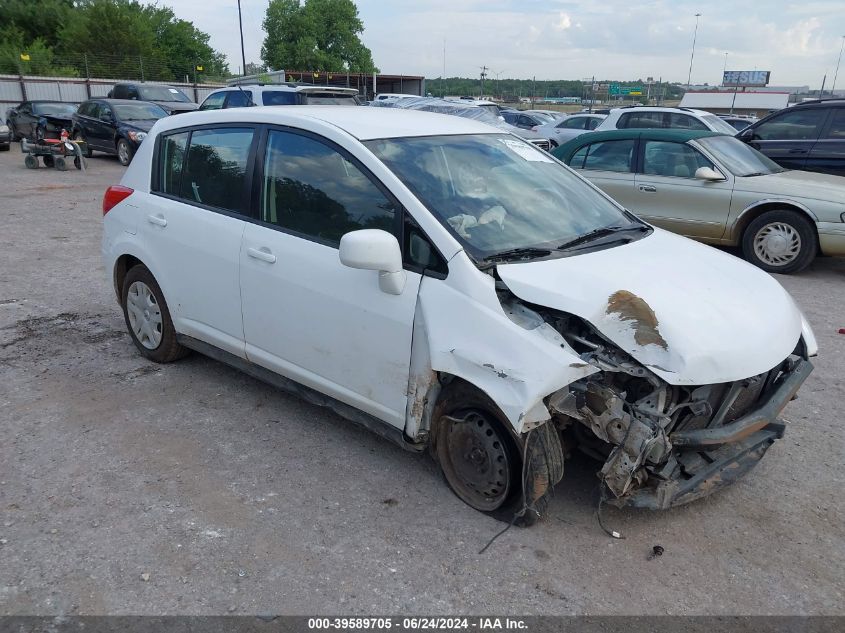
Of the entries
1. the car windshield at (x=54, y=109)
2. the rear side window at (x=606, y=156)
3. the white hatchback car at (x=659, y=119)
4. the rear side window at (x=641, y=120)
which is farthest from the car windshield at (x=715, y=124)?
the car windshield at (x=54, y=109)

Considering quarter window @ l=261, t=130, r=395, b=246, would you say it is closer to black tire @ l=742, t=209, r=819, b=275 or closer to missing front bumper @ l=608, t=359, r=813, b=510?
missing front bumper @ l=608, t=359, r=813, b=510

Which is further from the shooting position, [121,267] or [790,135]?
[790,135]

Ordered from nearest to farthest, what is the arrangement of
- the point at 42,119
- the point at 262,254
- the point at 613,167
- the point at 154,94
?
the point at 262,254 → the point at 613,167 → the point at 42,119 → the point at 154,94

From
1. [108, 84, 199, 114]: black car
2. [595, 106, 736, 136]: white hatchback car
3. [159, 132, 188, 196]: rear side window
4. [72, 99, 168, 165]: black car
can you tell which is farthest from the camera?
[108, 84, 199, 114]: black car

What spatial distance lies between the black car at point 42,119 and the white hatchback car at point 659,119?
50.1 ft

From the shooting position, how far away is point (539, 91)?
239 ft

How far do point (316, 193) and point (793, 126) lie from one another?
908cm

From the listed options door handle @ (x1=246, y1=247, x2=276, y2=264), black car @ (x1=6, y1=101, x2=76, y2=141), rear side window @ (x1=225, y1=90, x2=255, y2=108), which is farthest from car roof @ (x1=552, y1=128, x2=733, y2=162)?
black car @ (x1=6, y1=101, x2=76, y2=141)

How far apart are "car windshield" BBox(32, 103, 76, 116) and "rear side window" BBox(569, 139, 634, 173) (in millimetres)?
17104

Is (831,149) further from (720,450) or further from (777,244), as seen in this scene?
(720,450)

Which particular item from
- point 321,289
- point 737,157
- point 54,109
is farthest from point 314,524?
point 54,109

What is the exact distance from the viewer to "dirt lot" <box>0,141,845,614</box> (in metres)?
A: 2.75

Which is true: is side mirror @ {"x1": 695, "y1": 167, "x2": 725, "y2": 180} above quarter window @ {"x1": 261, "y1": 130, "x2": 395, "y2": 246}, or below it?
below

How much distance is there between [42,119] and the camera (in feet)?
65.6
